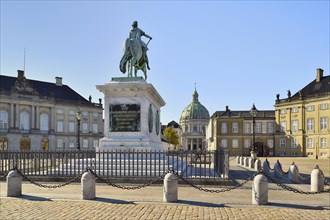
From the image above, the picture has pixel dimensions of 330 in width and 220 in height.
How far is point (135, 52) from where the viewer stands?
19.9 meters

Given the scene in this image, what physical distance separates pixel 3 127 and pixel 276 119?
2118 inches

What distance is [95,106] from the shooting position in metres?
79.6

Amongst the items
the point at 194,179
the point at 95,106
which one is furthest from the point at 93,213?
the point at 95,106

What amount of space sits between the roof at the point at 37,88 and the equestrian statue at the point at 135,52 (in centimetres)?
5066

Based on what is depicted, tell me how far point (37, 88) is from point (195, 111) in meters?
82.7

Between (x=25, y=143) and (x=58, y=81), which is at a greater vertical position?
(x=58, y=81)

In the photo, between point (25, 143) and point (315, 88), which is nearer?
point (25, 143)

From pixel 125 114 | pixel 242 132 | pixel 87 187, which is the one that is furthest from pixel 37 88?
pixel 87 187

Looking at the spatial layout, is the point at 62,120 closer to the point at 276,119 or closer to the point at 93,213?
the point at 276,119

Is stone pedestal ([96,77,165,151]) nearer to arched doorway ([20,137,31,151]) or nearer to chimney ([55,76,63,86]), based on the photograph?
arched doorway ([20,137,31,151])

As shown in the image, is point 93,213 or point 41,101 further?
point 41,101

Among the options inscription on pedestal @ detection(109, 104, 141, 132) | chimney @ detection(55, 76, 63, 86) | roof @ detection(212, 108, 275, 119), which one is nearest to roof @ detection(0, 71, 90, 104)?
chimney @ detection(55, 76, 63, 86)

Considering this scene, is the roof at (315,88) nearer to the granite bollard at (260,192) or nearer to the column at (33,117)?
the column at (33,117)

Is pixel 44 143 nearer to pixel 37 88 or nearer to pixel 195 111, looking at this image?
pixel 37 88
